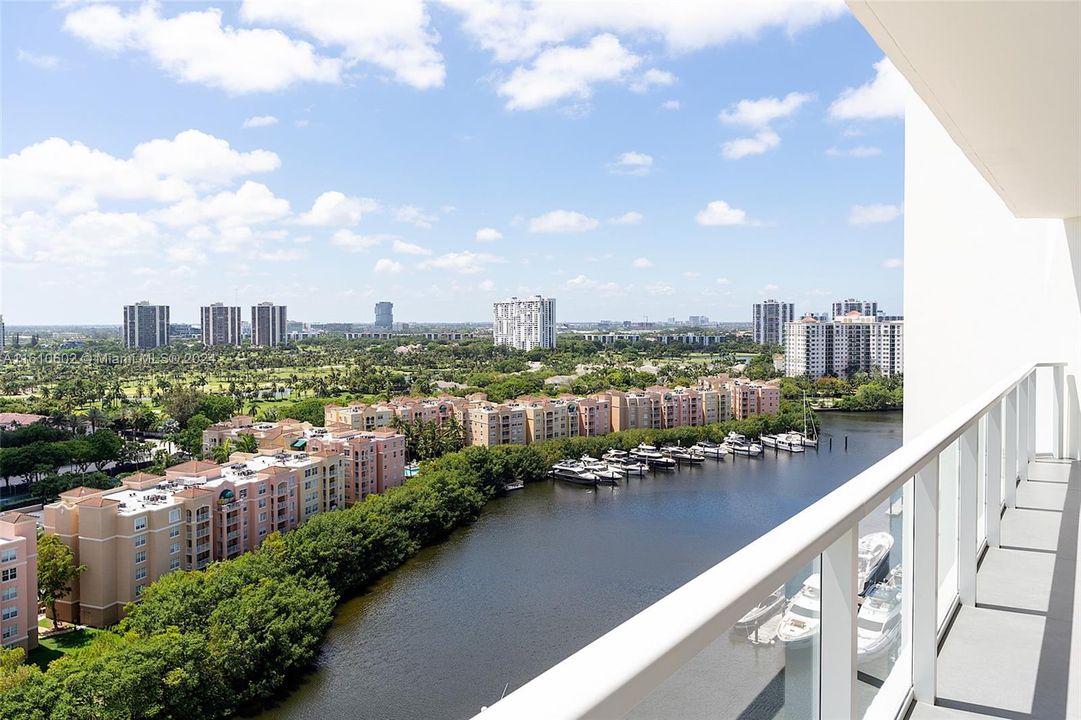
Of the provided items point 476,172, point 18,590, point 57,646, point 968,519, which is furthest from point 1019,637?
point 476,172

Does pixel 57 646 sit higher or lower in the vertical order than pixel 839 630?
lower

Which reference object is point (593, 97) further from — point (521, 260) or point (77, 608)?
point (77, 608)

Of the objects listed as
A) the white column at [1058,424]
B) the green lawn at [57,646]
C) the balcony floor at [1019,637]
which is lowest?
the green lawn at [57,646]

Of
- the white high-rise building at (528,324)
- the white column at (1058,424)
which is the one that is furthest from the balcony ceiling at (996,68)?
the white high-rise building at (528,324)

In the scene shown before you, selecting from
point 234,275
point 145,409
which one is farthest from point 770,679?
point 234,275

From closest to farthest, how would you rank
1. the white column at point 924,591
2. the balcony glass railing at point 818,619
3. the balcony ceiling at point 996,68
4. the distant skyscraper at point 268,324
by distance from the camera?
the balcony glass railing at point 818,619 → the white column at point 924,591 → the balcony ceiling at point 996,68 → the distant skyscraper at point 268,324

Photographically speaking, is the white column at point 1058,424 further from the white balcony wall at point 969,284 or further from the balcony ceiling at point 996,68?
the balcony ceiling at point 996,68

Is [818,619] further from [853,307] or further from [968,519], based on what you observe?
[853,307]
